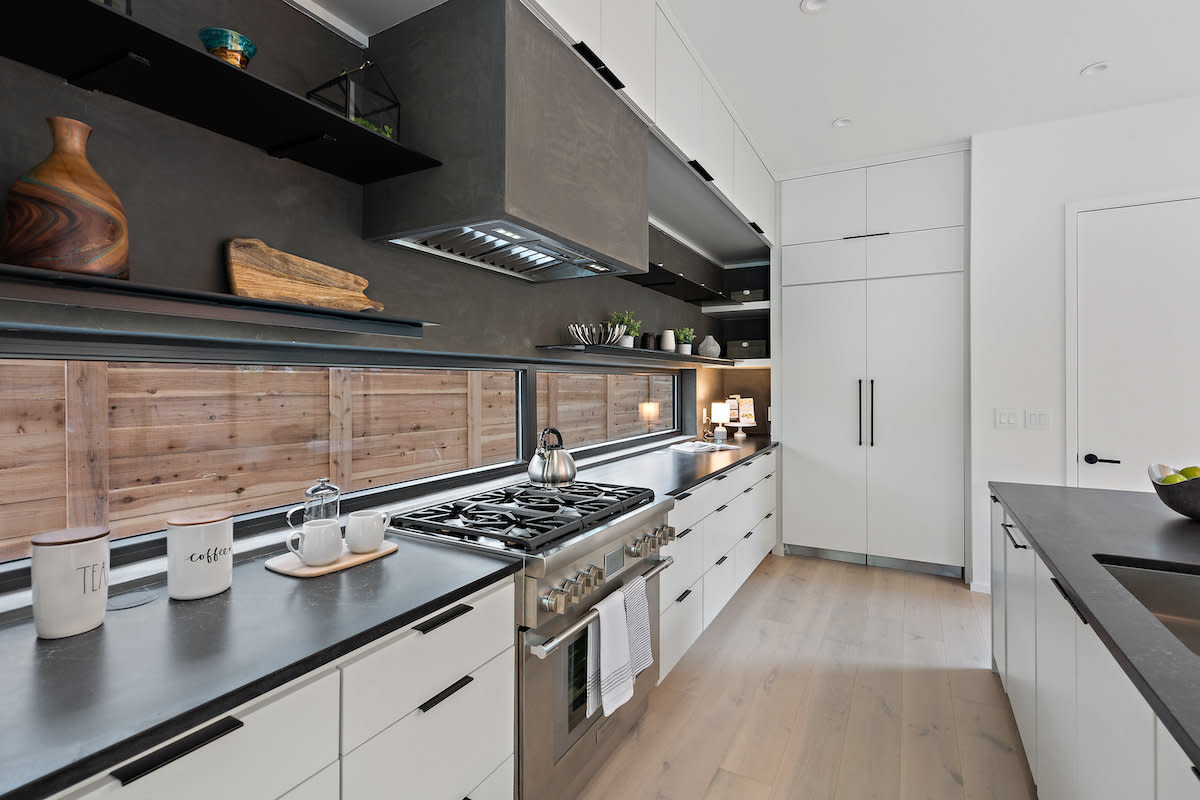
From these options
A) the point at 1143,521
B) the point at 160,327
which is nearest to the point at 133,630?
the point at 160,327

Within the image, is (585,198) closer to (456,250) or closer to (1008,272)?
(456,250)

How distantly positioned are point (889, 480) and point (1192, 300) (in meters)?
1.86

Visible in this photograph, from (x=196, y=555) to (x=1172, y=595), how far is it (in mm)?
2295

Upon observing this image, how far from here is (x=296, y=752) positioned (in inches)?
36.1

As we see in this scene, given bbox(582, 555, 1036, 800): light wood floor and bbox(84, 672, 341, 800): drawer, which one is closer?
bbox(84, 672, 341, 800): drawer

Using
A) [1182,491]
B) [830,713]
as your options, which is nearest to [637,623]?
[830,713]

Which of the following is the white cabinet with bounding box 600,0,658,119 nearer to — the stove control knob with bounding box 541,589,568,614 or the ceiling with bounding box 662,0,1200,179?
the ceiling with bounding box 662,0,1200,179

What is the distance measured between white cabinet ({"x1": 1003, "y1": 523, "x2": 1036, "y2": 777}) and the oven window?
1.38 metres

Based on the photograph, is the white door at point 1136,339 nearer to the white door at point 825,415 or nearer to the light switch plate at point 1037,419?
the light switch plate at point 1037,419

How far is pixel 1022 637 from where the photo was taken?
1899 millimetres

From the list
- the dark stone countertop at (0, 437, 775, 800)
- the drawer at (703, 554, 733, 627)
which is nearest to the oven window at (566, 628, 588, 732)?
the dark stone countertop at (0, 437, 775, 800)

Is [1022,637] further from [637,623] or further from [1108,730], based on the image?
[637,623]

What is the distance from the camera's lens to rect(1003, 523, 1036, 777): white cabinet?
1722 millimetres

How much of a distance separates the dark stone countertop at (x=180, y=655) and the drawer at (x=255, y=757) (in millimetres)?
33
